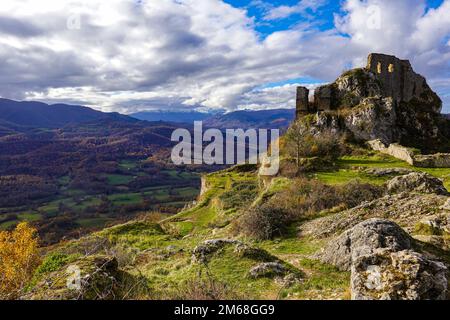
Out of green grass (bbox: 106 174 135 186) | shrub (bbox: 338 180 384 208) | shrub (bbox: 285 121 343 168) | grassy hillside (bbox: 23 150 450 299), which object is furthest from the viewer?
green grass (bbox: 106 174 135 186)

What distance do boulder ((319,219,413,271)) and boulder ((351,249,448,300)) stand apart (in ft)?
10.0

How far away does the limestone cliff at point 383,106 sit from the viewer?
47781 mm

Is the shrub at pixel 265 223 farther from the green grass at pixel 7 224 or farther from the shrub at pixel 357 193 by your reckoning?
the green grass at pixel 7 224

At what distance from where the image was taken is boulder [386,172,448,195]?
67.7ft

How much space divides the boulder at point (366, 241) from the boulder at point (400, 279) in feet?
10.0

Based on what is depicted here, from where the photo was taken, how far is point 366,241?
11242 millimetres

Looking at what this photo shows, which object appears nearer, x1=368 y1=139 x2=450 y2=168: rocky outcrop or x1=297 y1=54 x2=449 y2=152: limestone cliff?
x1=368 y1=139 x2=450 y2=168: rocky outcrop

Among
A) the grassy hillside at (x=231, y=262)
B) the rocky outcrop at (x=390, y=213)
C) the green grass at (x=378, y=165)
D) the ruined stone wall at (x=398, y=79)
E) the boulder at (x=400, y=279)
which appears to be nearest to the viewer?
the boulder at (x=400, y=279)

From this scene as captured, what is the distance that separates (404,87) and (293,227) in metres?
47.5

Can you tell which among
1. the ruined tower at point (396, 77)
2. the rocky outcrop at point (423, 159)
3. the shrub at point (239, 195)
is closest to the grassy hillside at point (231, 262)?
the shrub at point (239, 195)

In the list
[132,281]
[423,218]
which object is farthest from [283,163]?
[132,281]

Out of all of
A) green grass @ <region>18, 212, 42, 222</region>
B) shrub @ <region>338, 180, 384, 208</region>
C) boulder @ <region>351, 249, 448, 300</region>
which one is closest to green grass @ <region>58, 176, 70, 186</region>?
green grass @ <region>18, 212, 42, 222</region>

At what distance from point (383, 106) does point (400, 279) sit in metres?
46.6

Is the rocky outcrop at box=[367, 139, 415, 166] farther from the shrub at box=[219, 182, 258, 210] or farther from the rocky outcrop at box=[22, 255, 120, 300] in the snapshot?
the rocky outcrop at box=[22, 255, 120, 300]
